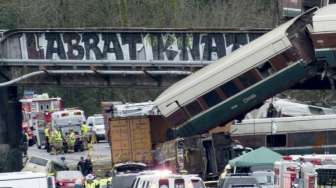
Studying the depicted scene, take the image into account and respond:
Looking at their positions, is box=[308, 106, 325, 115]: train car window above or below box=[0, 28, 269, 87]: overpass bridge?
below

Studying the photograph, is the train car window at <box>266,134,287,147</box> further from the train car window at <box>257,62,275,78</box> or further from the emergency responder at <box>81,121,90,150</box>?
the emergency responder at <box>81,121,90,150</box>

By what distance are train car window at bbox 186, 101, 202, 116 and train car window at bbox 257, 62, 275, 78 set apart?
226cm

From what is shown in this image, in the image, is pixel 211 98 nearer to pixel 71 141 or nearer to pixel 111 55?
pixel 111 55

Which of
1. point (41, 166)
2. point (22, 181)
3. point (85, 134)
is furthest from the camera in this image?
point (85, 134)

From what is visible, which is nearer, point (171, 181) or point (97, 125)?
point (171, 181)

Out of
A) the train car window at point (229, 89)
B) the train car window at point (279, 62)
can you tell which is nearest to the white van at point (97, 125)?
the train car window at point (229, 89)

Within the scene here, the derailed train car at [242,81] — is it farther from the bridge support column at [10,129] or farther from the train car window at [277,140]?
the bridge support column at [10,129]

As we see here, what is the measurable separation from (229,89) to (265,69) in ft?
4.29

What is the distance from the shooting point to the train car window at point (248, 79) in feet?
143

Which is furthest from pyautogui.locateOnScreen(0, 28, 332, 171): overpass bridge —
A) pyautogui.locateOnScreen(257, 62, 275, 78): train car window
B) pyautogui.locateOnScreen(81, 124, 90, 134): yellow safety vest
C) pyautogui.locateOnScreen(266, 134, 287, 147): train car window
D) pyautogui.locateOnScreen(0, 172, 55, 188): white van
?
pyautogui.locateOnScreen(0, 172, 55, 188): white van

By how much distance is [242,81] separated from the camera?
43844 millimetres

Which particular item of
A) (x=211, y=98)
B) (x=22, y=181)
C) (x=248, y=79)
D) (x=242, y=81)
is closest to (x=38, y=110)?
(x=211, y=98)

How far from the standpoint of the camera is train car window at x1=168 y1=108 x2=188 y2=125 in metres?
44.4

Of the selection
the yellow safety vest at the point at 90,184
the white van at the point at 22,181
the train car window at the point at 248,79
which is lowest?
the yellow safety vest at the point at 90,184
